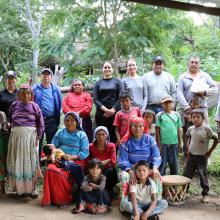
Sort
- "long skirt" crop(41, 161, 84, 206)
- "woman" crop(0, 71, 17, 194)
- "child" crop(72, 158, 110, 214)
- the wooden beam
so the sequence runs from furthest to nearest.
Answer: "woman" crop(0, 71, 17, 194) → "long skirt" crop(41, 161, 84, 206) → "child" crop(72, 158, 110, 214) → the wooden beam

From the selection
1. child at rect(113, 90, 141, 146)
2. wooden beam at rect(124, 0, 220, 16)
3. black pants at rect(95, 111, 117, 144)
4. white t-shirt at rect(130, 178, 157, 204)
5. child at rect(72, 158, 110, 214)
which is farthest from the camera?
black pants at rect(95, 111, 117, 144)

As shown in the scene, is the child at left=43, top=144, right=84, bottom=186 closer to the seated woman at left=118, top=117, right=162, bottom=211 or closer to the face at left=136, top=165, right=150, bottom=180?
the seated woman at left=118, top=117, right=162, bottom=211

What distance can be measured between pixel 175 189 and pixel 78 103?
1879mm

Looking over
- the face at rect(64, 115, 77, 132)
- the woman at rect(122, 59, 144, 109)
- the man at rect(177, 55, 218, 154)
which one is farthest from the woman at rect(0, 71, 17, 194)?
the man at rect(177, 55, 218, 154)

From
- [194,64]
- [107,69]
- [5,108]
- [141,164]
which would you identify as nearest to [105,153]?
[141,164]

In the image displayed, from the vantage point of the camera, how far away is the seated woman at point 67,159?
185 inches

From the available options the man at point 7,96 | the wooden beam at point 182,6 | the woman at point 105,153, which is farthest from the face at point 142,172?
the wooden beam at point 182,6

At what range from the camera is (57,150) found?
4.85m

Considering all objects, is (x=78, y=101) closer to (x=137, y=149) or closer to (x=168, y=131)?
(x=137, y=149)

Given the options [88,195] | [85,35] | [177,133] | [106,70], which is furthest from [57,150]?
[85,35]

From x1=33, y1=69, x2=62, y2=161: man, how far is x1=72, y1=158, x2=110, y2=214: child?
1.17 meters

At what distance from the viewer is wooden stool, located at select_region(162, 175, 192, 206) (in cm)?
475

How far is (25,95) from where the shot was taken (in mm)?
4812

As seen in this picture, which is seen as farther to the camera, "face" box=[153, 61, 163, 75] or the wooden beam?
"face" box=[153, 61, 163, 75]
